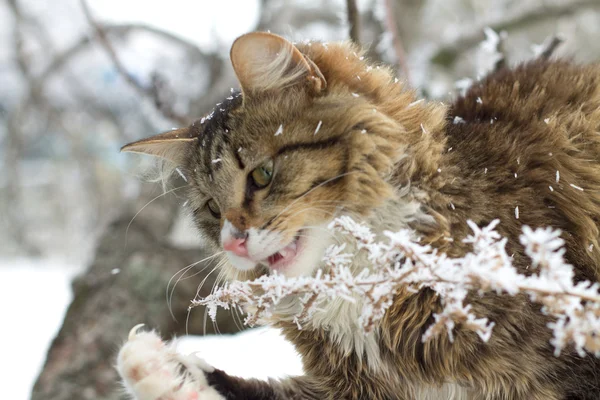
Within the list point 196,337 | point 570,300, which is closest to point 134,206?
point 196,337

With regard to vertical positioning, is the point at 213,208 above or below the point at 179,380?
above

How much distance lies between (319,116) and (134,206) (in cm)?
237

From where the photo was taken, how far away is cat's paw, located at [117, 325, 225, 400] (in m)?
1.32

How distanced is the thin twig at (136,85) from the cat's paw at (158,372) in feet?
5.63

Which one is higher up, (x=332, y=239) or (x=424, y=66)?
(x=424, y=66)

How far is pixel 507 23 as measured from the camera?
4.07 metres

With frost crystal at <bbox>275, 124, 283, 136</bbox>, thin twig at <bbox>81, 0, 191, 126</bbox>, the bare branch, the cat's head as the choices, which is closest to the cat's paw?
the cat's head

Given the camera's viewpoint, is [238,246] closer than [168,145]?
Yes

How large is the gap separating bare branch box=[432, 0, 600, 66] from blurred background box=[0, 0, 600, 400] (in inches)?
0.4

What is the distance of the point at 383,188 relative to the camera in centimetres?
136

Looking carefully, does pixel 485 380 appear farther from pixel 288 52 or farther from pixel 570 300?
pixel 288 52

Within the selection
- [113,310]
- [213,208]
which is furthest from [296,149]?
[113,310]

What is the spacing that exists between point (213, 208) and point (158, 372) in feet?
1.69

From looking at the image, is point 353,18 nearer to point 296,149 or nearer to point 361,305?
point 296,149
